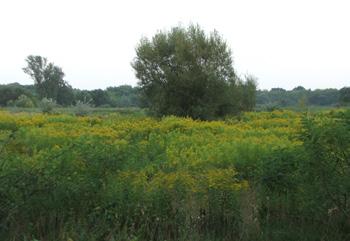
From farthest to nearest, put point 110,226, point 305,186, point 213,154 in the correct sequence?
point 213,154, point 305,186, point 110,226

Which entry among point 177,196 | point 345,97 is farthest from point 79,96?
point 177,196

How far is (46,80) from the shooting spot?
308ft

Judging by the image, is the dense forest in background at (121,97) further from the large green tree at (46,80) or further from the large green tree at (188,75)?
the large green tree at (188,75)

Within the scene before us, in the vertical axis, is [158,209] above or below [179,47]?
Answer: below

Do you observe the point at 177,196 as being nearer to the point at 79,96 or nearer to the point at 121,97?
the point at 79,96

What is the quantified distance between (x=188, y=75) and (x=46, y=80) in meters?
67.8

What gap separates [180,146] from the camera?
11180 mm

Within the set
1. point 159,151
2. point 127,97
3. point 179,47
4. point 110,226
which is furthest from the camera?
point 127,97

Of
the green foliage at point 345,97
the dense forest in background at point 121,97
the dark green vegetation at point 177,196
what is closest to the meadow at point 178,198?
the dark green vegetation at point 177,196

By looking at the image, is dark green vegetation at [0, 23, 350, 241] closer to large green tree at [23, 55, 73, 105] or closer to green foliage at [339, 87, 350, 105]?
green foliage at [339, 87, 350, 105]

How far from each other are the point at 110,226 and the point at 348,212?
3078 mm

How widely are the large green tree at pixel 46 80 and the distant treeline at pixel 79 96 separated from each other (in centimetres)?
19

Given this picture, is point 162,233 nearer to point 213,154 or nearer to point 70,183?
point 70,183

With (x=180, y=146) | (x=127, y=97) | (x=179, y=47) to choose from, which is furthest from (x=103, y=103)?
(x=180, y=146)
